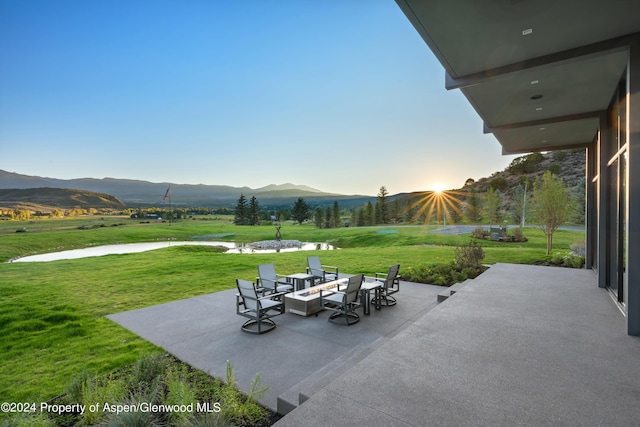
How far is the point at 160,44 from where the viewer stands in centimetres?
1509

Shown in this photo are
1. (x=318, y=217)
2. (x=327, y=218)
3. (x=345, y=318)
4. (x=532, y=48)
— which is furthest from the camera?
(x=318, y=217)

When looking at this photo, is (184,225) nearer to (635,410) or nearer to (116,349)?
(116,349)

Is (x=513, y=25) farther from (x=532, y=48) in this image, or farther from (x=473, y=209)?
(x=473, y=209)

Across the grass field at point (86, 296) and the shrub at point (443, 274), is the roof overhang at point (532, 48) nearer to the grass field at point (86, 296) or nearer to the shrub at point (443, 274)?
the shrub at point (443, 274)

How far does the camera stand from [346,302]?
17.6 ft

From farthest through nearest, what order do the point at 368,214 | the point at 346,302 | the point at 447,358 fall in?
the point at 368,214 < the point at 346,302 < the point at 447,358

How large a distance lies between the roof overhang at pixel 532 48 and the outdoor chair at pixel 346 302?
3799mm

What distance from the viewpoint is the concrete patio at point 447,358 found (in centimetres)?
213

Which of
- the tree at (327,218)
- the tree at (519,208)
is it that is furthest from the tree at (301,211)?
the tree at (519,208)

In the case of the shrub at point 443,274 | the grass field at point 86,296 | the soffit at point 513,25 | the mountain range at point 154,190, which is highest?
the mountain range at point 154,190

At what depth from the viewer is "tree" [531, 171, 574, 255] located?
13102 mm

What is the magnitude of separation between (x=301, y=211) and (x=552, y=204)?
44150 millimetres

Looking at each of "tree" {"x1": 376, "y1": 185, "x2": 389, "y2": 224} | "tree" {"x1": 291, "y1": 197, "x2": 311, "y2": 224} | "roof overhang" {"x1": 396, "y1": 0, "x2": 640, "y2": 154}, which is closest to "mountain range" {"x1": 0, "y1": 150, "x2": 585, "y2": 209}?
"tree" {"x1": 376, "y1": 185, "x2": 389, "y2": 224}

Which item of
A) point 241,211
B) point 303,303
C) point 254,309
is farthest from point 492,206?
point 241,211
